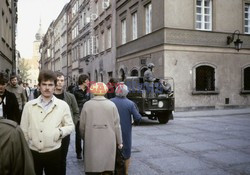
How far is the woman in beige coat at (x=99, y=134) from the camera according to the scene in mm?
4152

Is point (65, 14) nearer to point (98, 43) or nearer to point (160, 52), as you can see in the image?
point (98, 43)

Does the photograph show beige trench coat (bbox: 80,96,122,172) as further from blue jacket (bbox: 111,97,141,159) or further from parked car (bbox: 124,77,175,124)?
parked car (bbox: 124,77,175,124)

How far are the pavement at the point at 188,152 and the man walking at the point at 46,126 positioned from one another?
Result: 2138mm

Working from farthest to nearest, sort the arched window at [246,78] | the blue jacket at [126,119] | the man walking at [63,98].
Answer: the arched window at [246,78] → the blue jacket at [126,119] → the man walking at [63,98]

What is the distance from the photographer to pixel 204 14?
19156 mm

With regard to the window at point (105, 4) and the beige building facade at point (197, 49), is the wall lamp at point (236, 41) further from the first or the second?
the window at point (105, 4)

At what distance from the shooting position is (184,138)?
914 centimetres

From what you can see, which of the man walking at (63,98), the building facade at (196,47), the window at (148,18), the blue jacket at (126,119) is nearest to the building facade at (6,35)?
the building facade at (196,47)

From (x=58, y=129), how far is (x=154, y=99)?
29.7 feet

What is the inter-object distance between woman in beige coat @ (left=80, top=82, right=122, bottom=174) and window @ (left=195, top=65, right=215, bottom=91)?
15.3 m

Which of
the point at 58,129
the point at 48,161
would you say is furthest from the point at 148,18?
the point at 48,161

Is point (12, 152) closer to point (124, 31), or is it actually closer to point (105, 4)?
point (124, 31)

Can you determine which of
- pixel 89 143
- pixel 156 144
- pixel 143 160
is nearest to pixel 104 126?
pixel 89 143

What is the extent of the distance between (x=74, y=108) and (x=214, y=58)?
15.5 metres
